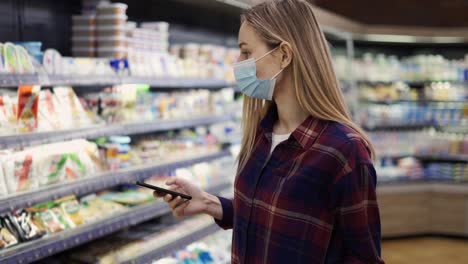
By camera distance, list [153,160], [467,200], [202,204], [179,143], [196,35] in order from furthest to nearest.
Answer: [467,200], [196,35], [179,143], [153,160], [202,204]

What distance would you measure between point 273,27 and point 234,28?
4.08 metres

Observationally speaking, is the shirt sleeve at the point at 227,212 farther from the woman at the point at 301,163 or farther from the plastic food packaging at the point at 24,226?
the plastic food packaging at the point at 24,226

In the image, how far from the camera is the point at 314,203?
71.4 inches

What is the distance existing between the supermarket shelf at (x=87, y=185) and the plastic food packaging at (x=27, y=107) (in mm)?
305

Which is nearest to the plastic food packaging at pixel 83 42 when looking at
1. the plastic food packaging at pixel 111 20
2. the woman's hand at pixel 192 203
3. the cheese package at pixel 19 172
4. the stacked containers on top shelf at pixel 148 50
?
the plastic food packaging at pixel 111 20

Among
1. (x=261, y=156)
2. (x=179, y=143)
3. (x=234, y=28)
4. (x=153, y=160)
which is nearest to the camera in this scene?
(x=261, y=156)

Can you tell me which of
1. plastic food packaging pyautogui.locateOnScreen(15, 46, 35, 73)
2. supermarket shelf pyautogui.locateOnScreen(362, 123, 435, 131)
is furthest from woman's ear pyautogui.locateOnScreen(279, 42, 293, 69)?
supermarket shelf pyautogui.locateOnScreen(362, 123, 435, 131)

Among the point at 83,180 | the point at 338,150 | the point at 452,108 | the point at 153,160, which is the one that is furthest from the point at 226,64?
the point at 452,108

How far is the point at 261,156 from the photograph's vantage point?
78.2 inches

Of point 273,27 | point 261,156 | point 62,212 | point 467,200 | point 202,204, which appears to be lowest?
point 467,200

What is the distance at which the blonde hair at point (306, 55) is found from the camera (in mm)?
1835

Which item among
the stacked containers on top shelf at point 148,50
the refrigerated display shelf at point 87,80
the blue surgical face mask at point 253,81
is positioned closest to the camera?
the blue surgical face mask at point 253,81

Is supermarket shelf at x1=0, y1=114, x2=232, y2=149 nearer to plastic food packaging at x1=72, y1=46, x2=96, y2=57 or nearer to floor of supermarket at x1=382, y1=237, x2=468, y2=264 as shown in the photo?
plastic food packaging at x1=72, y1=46, x2=96, y2=57

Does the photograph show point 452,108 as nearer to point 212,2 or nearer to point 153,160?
point 212,2
